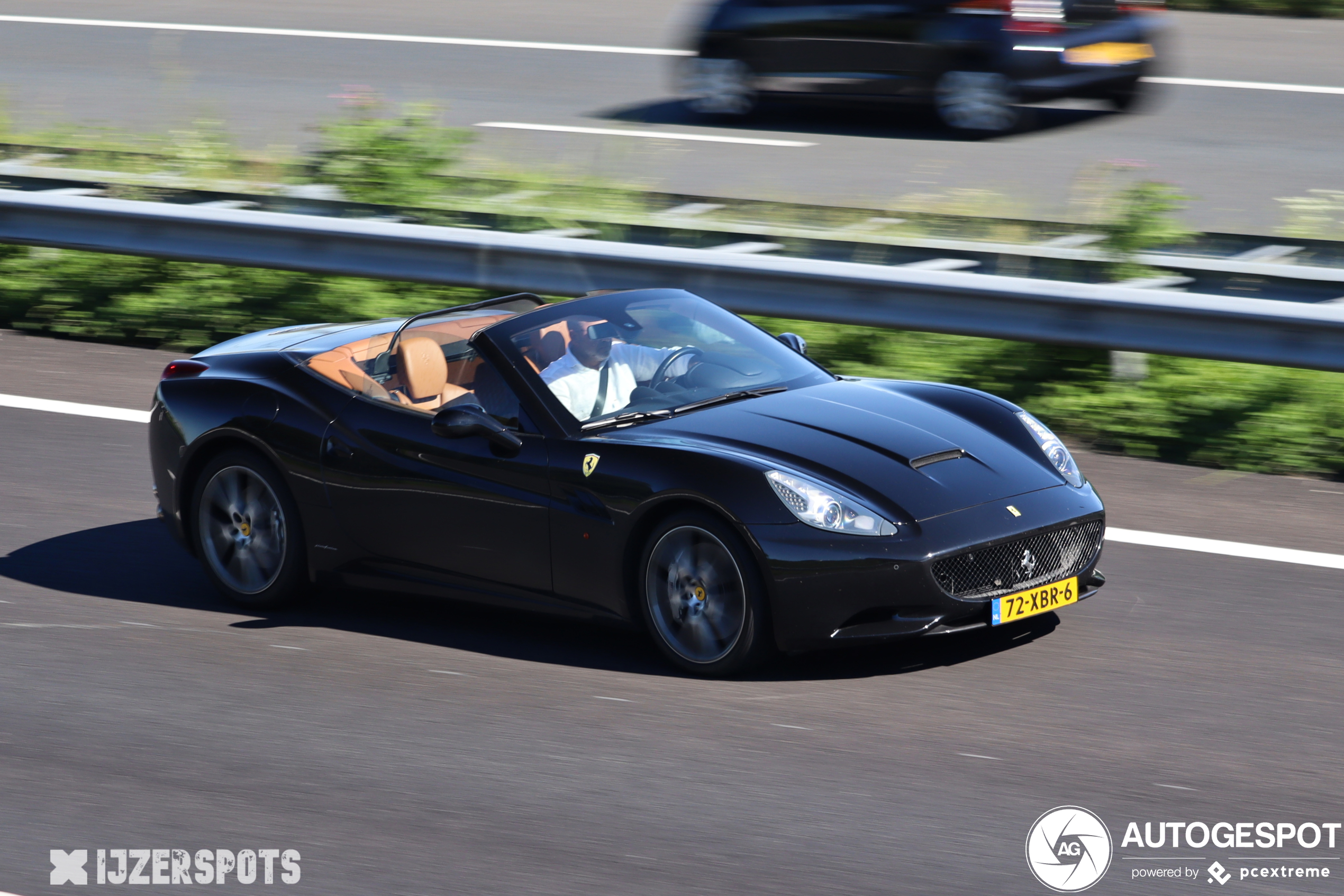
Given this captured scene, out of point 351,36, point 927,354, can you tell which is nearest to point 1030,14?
point 927,354

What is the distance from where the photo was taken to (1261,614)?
6.45m

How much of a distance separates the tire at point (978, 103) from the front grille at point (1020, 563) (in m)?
8.86

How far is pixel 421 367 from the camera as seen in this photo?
6.75m

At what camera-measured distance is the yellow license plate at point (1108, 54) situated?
14.3m

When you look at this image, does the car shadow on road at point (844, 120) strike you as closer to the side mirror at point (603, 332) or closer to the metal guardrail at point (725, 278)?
the metal guardrail at point (725, 278)

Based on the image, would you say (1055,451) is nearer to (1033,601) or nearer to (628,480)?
(1033,601)

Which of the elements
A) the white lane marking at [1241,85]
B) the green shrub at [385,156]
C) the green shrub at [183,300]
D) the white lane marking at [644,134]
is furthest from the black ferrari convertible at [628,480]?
the white lane marking at [1241,85]

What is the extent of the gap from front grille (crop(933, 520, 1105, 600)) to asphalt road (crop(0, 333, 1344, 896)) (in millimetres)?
312

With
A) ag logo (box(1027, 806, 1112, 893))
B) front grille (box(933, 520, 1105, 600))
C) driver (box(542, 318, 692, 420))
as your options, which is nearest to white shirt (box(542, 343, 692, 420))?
driver (box(542, 318, 692, 420))

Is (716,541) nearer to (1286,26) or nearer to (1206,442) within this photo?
(1206,442)

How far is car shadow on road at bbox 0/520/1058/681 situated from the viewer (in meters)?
6.02

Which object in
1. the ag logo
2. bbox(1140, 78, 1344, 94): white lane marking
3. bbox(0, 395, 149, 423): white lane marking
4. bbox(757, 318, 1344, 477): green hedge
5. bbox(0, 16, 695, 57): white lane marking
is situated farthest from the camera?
bbox(0, 16, 695, 57): white lane marking

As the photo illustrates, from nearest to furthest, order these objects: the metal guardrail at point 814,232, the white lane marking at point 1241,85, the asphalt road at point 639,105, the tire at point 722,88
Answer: the metal guardrail at point 814,232 < the asphalt road at point 639,105 < the tire at point 722,88 < the white lane marking at point 1241,85

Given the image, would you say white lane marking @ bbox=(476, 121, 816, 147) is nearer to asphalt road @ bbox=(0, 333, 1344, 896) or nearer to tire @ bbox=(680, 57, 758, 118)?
tire @ bbox=(680, 57, 758, 118)
